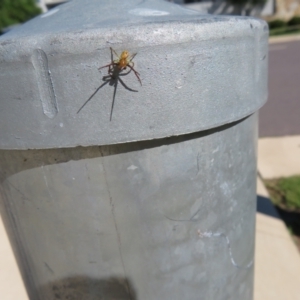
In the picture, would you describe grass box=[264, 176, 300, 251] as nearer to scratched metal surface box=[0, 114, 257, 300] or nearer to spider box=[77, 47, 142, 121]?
scratched metal surface box=[0, 114, 257, 300]

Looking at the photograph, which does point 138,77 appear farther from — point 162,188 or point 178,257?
point 178,257

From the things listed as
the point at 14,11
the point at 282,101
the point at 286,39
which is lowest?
the point at 286,39

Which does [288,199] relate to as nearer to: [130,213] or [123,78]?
[130,213]

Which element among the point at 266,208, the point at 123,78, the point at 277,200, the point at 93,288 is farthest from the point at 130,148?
the point at 277,200

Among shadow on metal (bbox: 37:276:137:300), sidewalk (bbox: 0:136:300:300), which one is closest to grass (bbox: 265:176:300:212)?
sidewalk (bbox: 0:136:300:300)

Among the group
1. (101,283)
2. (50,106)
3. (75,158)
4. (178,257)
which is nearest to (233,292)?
(178,257)

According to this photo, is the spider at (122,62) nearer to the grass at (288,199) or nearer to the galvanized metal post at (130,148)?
the galvanized metal post at (130,148)
